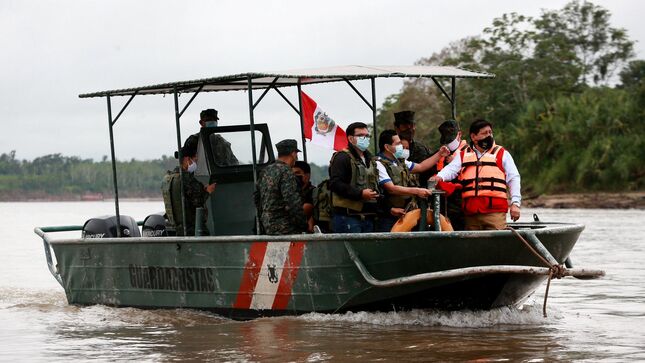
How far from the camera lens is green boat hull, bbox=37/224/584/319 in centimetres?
934

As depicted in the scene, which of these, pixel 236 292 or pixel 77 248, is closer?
pixel 236 292

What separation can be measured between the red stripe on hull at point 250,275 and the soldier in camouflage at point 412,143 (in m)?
1.54

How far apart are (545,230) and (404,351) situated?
59.3 inches

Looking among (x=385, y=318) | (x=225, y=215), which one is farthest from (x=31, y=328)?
(x=385, y=318)

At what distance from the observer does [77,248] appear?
12148 mm

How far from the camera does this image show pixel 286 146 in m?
10.4

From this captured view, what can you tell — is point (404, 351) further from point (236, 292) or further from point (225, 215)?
point (225, 215)

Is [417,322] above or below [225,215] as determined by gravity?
below

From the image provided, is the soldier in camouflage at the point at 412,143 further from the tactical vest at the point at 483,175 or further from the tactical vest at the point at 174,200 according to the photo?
the tactical vest at the point at 174,200

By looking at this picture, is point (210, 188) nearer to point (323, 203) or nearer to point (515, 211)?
point (323, 203)

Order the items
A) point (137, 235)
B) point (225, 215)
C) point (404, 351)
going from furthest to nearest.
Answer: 1. point (137, 235)
2. point (225, 215)
3. point (404, 351)

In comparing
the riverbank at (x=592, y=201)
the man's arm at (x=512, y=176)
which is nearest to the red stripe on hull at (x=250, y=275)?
the man's arm at (x=512, y=176)

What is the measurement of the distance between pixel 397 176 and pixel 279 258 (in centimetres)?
119

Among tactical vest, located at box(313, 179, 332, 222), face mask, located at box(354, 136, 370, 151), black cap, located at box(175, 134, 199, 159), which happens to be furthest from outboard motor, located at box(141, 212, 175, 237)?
face mask, located at box(354, 136, 370, 151)
